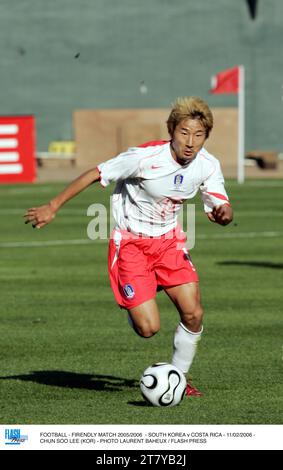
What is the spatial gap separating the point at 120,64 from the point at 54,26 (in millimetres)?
3403

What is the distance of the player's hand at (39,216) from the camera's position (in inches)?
335

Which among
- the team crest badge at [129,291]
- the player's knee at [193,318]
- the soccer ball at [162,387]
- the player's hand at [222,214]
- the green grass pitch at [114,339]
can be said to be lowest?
the green grass pitch at [114,339]

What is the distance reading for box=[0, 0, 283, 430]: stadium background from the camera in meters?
9.48

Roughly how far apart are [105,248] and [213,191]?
13.1 m

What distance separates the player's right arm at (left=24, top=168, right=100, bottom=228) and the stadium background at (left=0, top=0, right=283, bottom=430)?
1.33 meters

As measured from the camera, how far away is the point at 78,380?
10062 millimetres

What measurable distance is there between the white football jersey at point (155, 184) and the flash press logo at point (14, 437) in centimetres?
228

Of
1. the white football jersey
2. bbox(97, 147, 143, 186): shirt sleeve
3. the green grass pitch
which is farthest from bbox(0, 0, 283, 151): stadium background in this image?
bbox(97, 147, 143, 186): shirt sleeve

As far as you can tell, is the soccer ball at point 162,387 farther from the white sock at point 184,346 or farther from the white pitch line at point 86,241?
the white pitch line at point 86,241

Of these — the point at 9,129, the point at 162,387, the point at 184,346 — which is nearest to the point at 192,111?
the point at 184,346

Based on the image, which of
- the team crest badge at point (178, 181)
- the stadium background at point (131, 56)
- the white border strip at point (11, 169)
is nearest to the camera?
the team crest badge at point (178, 181)

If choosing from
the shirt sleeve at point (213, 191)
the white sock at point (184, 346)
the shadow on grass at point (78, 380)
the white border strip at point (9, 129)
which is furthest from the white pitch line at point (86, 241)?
the shirt sleeve at point (213, 191)

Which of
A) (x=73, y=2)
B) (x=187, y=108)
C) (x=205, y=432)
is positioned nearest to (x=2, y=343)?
(x=187, y=108)

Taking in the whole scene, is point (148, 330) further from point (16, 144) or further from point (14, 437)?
point (16, 144)
